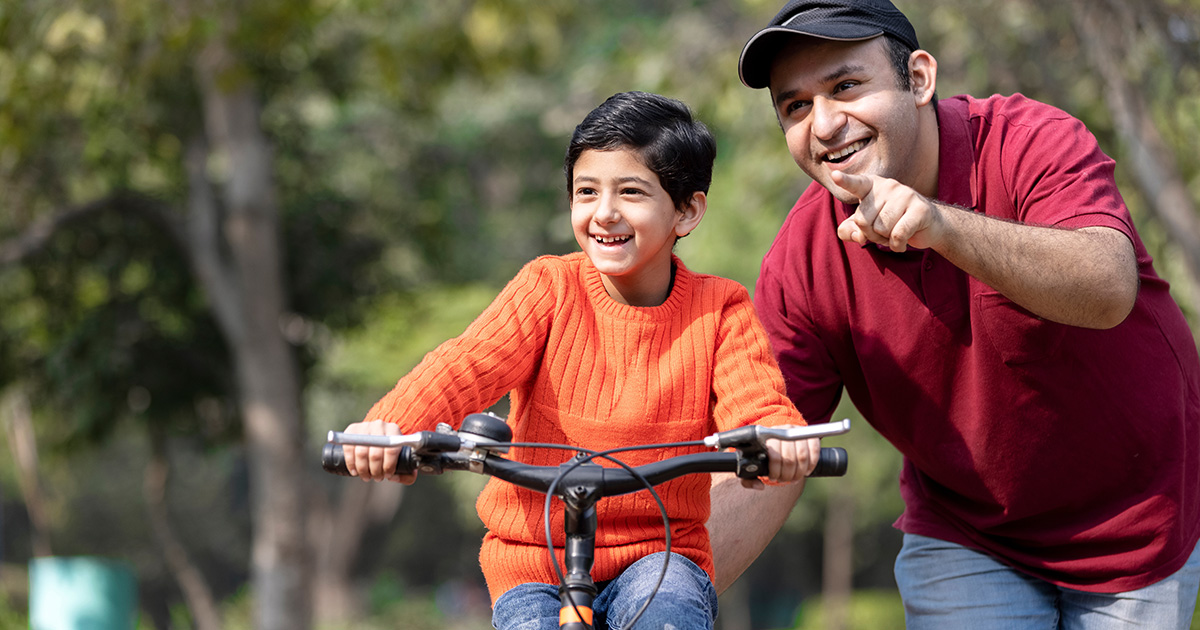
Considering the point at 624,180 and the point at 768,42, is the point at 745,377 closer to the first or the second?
the point at 624,180

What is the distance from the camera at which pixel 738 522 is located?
3018mm

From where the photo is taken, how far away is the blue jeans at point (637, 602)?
218cm

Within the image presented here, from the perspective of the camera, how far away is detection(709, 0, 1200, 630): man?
262cm

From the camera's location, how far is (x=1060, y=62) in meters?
9.38

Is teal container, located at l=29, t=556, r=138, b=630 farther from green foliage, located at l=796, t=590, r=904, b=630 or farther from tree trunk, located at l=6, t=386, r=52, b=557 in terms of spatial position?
green foliage, located at l=796, t=590, r=904, b=630

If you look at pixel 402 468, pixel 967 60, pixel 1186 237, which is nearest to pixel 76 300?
pixel 967 60

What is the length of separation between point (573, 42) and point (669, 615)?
62.3 ft

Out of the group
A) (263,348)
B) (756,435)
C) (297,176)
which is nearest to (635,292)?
(756,435)

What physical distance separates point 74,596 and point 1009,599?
31.3 feet

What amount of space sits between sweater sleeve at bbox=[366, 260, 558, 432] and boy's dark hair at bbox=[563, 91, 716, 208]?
10.0 inches

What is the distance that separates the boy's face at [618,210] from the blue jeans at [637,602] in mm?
608

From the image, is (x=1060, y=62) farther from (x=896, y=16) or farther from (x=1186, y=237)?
(x=896, y=16)

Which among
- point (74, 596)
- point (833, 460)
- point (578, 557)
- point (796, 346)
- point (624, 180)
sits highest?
point (624, 180)

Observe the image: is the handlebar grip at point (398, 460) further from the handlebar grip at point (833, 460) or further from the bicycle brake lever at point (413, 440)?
the handlebar grip at point (833, 460)
